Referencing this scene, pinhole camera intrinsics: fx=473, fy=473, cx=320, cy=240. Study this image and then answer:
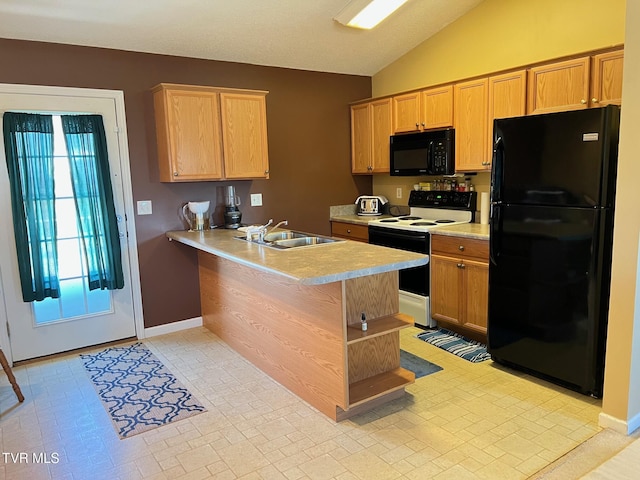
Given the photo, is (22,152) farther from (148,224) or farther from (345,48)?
(345,48)

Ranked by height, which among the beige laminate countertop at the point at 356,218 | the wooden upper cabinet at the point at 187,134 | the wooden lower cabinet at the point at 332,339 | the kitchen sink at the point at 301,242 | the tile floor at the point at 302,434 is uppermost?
the wooden upper cabinet at the point at 187,134

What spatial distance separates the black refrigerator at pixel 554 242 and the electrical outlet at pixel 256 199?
227 centimetres

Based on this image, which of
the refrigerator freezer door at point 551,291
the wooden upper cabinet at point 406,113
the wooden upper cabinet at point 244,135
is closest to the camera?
the refrigerator freezer door at point 551,291

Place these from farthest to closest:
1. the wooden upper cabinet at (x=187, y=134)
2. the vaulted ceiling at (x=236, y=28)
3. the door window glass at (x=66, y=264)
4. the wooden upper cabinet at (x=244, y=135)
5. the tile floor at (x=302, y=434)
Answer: the wooden upper cabinet at (x=244, y=135) < the wooden upper cabinet at (x=187, y=134) < the door window glass at (x=66, y=264) < the vaulted ceiling at (x=236, y=28) < the tile floor at (x=302, y=434)

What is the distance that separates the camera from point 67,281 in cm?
376

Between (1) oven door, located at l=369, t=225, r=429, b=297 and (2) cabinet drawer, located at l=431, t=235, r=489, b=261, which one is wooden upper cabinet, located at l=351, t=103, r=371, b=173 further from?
(2) cabinet drawer, located at l=431, t=235, r=489, b=261

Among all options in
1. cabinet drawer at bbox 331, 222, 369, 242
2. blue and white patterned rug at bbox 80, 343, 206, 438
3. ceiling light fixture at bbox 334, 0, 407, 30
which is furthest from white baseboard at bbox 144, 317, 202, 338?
ceiling light fixture at bbox 334, 0, 407, 30

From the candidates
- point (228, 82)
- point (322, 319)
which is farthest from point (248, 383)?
point (228, 82)

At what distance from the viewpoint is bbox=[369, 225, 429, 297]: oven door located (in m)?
3.98

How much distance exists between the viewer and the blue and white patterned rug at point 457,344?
3.49m

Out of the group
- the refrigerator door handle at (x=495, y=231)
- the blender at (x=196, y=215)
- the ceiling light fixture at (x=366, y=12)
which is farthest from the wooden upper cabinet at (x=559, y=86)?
the blender at (x=196, y=215)

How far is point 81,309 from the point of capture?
387 centimetres

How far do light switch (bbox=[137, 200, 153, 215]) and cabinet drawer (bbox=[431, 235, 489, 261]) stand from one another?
2394mm

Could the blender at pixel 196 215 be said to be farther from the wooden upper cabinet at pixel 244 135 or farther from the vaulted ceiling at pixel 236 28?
the vaulted ceiling at pixel 236 28
